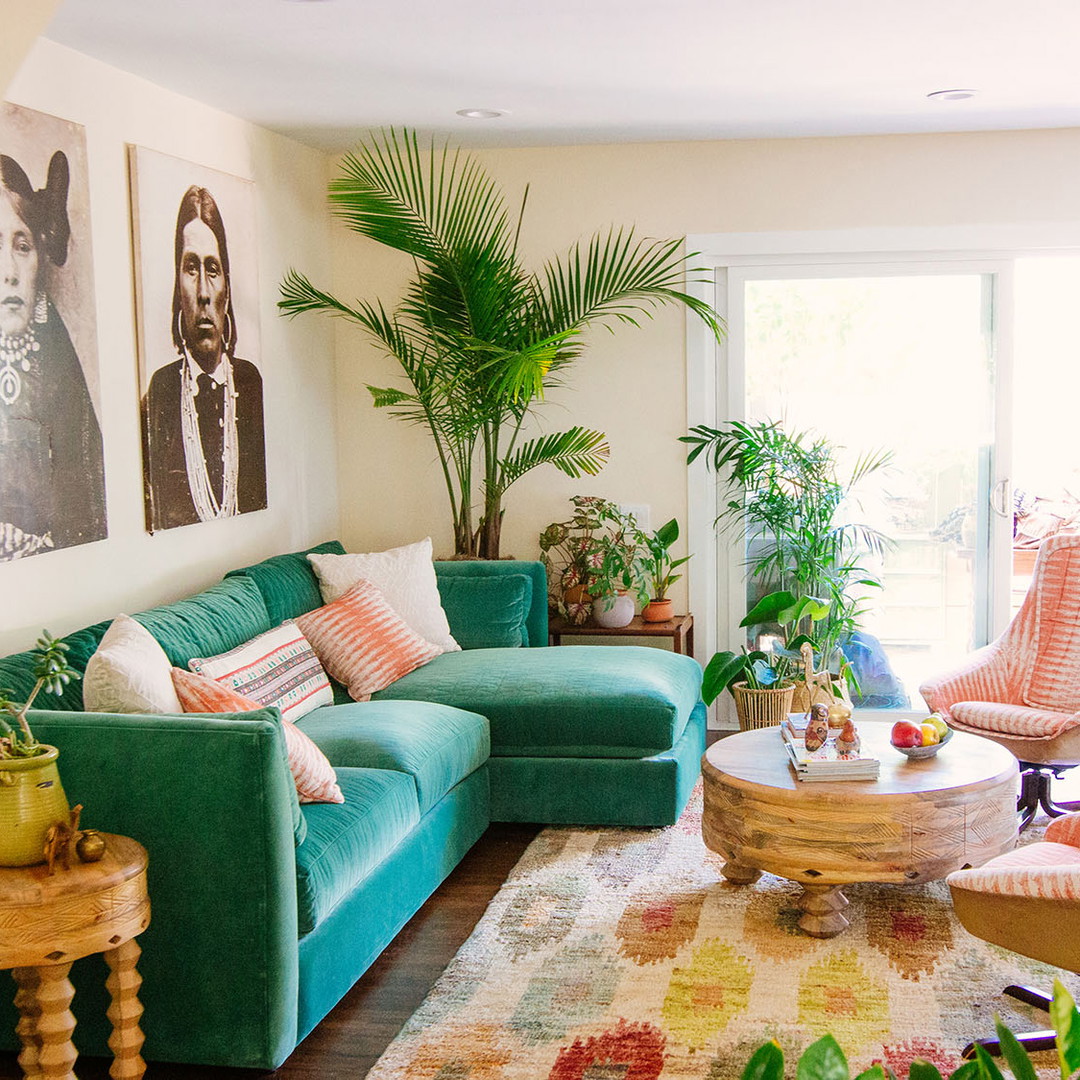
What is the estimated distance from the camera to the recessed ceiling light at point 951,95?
166 inches

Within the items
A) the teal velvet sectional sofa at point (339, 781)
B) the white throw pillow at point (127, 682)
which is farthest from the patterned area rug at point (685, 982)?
the white throw pillow at point (127, 682)

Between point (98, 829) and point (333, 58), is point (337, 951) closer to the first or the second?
point (98, 829)

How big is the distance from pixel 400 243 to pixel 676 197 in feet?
3.78

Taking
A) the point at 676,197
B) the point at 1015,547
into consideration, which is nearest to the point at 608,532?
the point at 676,197

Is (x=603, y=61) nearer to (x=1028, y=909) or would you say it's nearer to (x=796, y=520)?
(x=796, y=520)

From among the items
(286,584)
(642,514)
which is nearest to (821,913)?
(286,584)

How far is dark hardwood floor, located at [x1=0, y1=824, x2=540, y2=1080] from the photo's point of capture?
2588 millimetres

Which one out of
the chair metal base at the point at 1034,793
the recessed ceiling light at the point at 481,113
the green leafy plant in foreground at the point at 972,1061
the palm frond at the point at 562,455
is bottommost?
the chair metal base at the point at 1034,793

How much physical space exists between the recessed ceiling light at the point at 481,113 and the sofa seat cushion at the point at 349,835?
7.90 feet

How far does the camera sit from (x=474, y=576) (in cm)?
472

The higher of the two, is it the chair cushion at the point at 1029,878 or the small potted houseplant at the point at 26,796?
the small potted houseplant at the point at 26,796

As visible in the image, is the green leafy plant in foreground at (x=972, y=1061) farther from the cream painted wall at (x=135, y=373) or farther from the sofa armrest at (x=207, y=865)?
the cream painted wall at (x=135, y=373)

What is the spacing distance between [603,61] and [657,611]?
2.17 meters

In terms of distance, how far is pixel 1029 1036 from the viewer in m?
2.48
